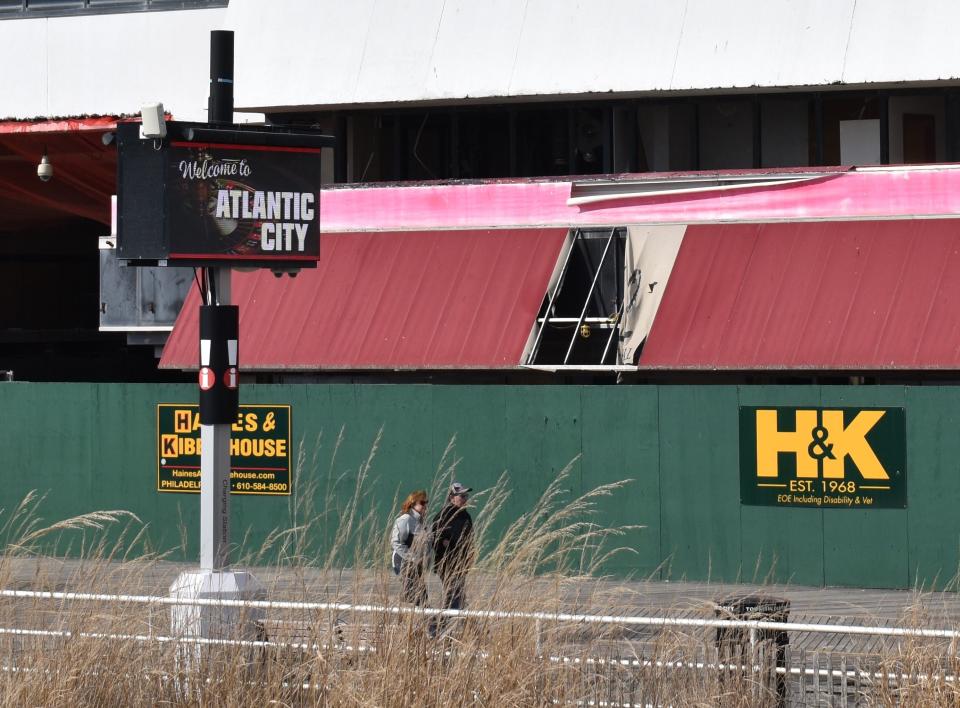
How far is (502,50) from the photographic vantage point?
25.5m

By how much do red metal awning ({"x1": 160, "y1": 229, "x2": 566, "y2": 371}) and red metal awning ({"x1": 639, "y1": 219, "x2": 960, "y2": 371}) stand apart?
7.42 ft

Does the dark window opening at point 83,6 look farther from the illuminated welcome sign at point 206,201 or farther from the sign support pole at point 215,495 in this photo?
the sign support pole at point 215,495

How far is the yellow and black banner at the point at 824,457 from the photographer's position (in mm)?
17984

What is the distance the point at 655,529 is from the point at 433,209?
8.27 meters

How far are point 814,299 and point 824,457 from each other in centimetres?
370

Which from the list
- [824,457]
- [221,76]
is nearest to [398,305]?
[824,457]

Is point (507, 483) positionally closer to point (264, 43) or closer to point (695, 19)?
point (695, 19)

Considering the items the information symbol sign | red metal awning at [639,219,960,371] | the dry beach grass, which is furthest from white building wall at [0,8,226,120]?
the dry beach grass

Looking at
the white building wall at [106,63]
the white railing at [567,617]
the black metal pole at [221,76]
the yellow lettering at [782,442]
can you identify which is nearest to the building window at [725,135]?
the yellow lettering at [782,442]

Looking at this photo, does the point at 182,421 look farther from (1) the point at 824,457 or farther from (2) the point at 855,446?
(2) the point at 855,446

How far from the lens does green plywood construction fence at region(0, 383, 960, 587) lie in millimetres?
17984

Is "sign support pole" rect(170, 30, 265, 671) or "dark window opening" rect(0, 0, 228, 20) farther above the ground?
"dark window opening" rect(0, 0, 228, 20)

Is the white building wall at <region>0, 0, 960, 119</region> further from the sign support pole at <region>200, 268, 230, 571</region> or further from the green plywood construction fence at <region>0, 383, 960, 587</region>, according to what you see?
the sign support pole at <region>200, 268, 230, 571</region>

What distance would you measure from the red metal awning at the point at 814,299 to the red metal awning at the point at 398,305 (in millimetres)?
2261
